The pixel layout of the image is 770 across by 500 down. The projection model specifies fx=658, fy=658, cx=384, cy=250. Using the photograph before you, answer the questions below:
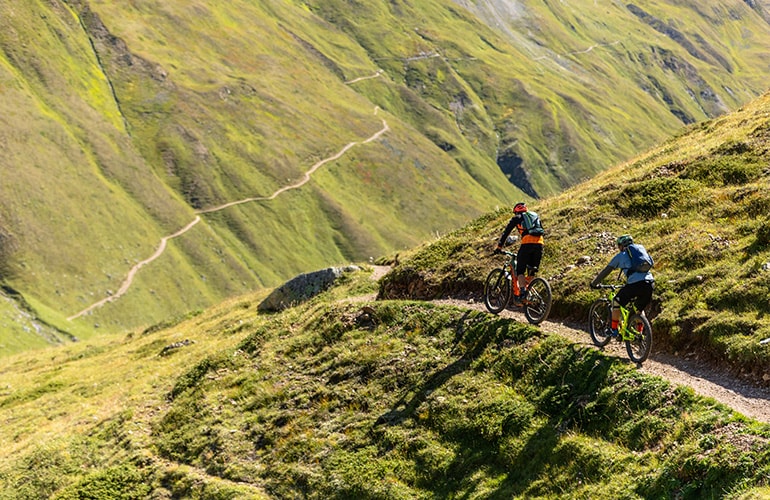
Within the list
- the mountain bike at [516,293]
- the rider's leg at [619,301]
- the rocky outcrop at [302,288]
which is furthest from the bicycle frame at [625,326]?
the rocky outcrop at [302,288]

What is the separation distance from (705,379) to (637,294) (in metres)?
2.58

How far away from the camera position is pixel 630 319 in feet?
55.2

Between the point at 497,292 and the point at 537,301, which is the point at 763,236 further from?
the point at 497,292

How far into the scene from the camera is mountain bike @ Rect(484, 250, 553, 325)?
65.8 feet

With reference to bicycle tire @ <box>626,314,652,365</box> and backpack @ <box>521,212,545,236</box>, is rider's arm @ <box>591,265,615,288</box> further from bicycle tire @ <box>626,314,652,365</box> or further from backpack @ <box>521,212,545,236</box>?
backpack @ <box>521,212,545,236</box>

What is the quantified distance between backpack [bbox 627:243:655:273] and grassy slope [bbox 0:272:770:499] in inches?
95.6

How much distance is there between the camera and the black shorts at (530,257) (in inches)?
808

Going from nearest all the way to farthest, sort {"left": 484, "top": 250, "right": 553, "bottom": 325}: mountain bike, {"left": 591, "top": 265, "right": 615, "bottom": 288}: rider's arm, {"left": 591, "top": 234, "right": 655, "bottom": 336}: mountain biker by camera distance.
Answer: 1. {"left": 591, "top": 234, "right": 655, "bottom": 336}: mountain biker
2. {"left": 591, "top": 265, "right": 615, "bottom": 288}: rider's arm
3. {"left": 484, "top": 250, "right": 553, "bottom": 325}: mountain bike

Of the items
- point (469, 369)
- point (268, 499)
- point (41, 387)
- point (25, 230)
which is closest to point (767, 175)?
point (469, 369)

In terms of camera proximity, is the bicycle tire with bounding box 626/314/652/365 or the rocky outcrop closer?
the bicycle tire with bounding box 626/314/652/365

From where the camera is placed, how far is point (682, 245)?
72.6 feet

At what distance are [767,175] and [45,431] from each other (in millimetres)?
32213

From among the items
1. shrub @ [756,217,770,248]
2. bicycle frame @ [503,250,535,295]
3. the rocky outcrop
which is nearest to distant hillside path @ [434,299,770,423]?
bicycle frame @ [503,250,535,295]

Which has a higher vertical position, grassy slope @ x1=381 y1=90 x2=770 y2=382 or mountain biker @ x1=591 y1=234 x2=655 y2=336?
mountain biker @ x1=591 y1=234 x2=655 y2=336
